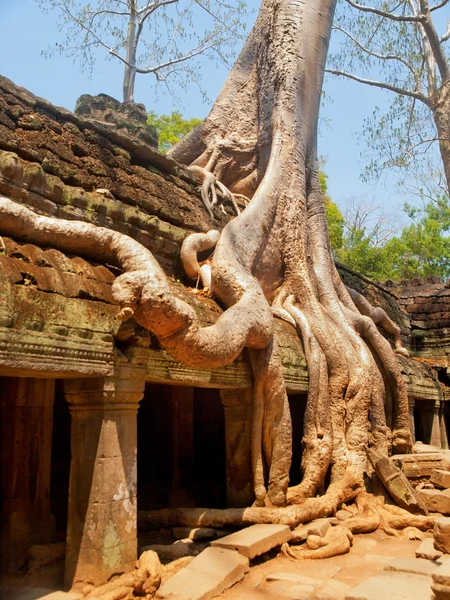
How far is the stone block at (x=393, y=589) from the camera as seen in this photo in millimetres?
2682

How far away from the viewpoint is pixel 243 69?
876 cm

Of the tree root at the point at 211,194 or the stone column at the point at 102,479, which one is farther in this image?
the tree root at the point at 211,194

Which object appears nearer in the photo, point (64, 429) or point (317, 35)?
point (64, 429)

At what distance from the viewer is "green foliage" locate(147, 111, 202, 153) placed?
749 inches

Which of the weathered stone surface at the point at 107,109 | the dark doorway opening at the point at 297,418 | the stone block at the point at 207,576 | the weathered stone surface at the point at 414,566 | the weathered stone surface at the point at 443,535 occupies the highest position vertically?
the weathered stone surface at the point at 107,109

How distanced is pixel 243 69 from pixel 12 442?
678 cm

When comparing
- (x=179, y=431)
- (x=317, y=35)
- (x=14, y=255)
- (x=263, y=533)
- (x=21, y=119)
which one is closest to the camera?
(x=14, y=255)

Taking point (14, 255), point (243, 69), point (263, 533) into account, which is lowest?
point (263, 533)

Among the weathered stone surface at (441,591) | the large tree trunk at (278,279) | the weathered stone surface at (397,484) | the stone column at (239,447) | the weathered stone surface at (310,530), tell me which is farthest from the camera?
the weathered stone surface at (397,484)

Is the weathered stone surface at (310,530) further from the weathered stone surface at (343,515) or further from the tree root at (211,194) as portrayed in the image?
the tree root at (211,194)

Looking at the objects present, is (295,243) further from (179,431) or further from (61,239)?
(61,239)

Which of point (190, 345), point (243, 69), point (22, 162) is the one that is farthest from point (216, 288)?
point (243, 69)

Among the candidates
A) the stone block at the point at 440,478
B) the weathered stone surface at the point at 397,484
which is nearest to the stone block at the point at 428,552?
the weathered stone surface at the point at 397,484

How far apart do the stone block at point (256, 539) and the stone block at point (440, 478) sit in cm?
235
